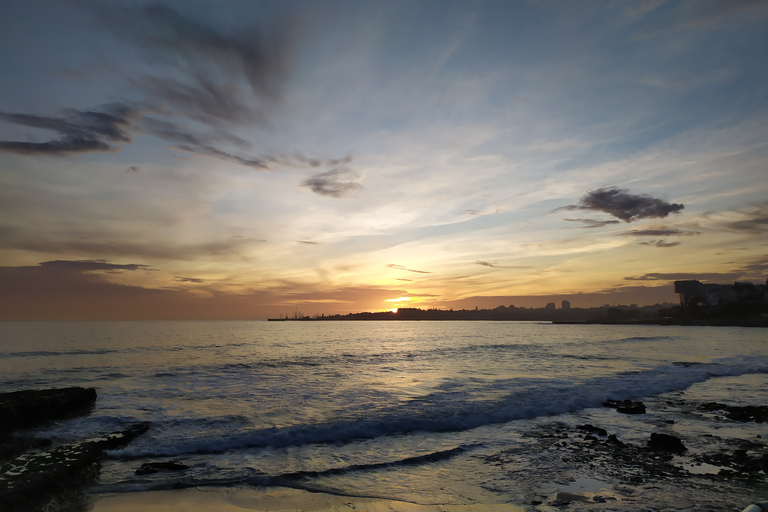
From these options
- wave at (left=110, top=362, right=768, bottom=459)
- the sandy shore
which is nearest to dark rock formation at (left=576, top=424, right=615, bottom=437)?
wave at (left=110, top=362, right=768, bottom=459)

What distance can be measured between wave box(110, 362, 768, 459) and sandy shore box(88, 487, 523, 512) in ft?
12.1

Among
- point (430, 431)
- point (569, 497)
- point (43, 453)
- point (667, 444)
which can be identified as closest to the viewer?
point (569, 497)

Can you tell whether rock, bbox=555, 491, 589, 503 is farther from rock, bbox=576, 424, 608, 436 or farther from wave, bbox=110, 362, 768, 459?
wave, bbox=110, 362, 768, 459

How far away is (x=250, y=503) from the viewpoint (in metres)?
8.74

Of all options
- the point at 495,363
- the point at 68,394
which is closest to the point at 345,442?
the point at 68,394

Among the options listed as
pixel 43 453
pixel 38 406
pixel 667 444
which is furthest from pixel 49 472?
pixel 667 444

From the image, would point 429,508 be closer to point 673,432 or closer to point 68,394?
point 673,432

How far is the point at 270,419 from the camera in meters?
16.6

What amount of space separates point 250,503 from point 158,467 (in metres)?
4.19

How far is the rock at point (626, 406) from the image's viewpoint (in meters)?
17.8

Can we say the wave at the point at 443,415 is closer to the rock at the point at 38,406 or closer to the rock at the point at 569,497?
the rock at the point at 38,406

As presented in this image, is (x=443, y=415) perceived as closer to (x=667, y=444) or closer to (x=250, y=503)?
(x=667, y=444)

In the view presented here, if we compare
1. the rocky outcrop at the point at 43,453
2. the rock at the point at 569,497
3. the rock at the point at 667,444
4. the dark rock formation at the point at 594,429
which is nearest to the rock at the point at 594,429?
the dark rock formation at the point at 594,429

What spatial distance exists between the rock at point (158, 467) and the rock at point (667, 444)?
48.9 feet
